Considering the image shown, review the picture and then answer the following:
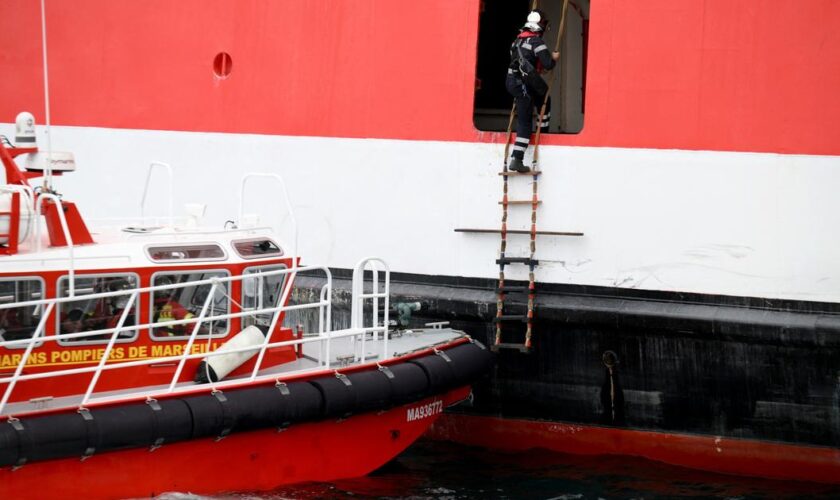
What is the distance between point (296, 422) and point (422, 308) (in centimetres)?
179

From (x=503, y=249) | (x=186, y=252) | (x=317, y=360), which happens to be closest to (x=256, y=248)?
(x=186, y=252)

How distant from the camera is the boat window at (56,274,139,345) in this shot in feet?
20.4

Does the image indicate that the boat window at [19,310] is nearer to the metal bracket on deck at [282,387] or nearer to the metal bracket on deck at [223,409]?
the metal bracket on deck at [223,409]

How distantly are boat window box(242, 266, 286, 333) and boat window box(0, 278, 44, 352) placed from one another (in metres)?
1.25

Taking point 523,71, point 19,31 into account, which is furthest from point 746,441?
point 19,31

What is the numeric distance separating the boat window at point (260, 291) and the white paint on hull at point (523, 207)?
58.3 inches

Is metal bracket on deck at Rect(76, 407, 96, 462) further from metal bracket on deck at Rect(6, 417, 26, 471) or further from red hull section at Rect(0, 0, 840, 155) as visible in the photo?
red hull section at Rect(0, 0, 840, 155)

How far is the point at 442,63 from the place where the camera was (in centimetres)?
821

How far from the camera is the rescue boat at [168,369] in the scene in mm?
5996

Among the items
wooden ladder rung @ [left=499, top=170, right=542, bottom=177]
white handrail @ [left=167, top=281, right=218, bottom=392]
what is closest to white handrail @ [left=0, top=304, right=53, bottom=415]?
white handrail @ [left=167, top=281, right=218, bottom=392]

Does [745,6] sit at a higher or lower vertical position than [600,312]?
higher

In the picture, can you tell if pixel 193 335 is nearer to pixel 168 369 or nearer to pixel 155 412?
pixel 168 369

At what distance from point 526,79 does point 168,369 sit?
331cm

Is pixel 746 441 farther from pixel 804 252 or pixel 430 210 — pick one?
pixel 430 210
